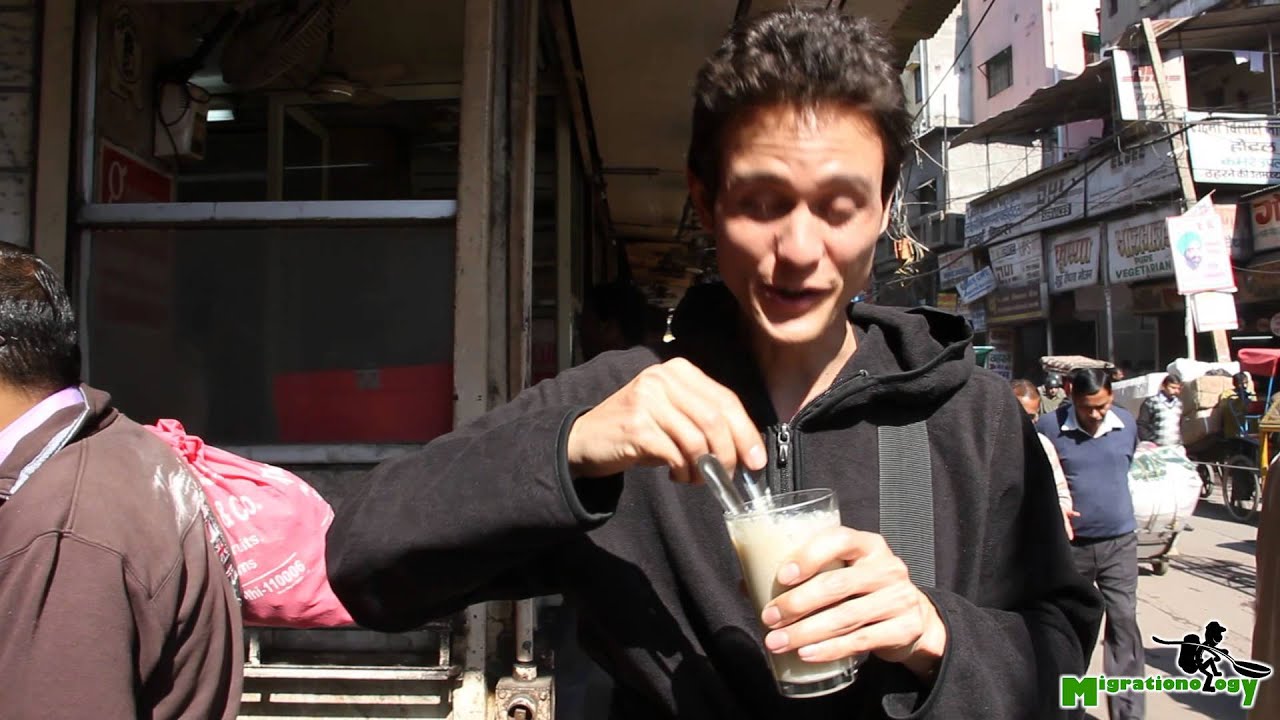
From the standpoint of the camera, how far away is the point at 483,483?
3.77 feet

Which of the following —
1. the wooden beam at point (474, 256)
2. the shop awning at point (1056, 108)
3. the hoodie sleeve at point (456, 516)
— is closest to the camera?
the hoodie sleeve at point (456, 516)

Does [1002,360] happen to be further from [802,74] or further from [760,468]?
[760,468]

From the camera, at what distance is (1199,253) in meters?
13.5

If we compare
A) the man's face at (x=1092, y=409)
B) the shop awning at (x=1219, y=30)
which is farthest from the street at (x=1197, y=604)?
the shop awning at (x=1219, y=30)

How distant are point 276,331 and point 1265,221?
20.4 meters

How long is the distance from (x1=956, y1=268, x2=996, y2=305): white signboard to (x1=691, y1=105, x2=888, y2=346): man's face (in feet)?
92.1

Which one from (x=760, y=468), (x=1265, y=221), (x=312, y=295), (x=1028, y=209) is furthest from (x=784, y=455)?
(x=1028, y=209)

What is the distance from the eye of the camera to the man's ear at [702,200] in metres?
1.49

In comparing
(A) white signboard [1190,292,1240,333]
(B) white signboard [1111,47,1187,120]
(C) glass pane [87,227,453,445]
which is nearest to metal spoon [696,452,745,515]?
(C) glass pane [87,227,453,445]

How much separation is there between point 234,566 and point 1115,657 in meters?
5.23

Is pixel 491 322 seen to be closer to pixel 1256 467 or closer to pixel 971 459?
pixel 971 459

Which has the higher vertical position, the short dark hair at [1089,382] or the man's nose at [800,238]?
the man's nose at [800,238]

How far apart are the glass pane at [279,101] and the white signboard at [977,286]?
80.8ft

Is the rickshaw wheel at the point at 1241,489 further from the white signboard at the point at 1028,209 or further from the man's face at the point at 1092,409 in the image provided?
the white signboard at the point at 1028,209
